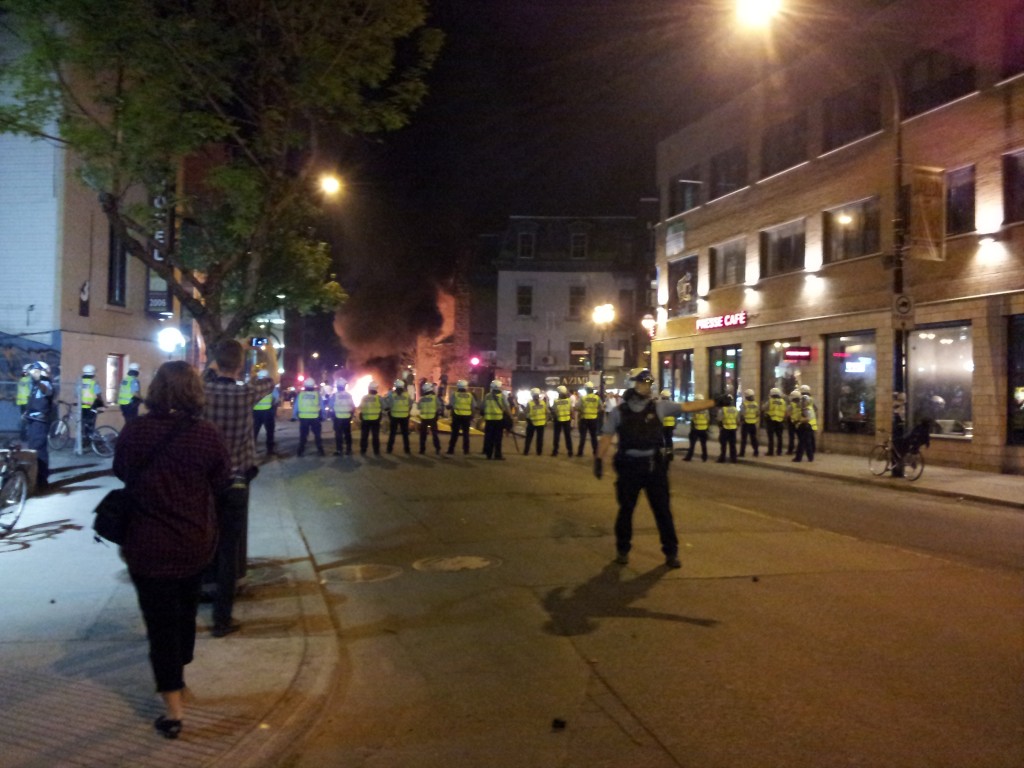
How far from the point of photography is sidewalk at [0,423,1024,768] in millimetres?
4434

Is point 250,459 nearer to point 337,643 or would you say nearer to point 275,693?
point 337,643

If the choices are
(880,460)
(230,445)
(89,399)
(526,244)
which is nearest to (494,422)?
(880,460)

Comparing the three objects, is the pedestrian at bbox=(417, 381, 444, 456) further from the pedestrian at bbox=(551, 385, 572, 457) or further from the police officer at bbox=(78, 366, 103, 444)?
the police officer at bbox=(78, 366, 103, 444)

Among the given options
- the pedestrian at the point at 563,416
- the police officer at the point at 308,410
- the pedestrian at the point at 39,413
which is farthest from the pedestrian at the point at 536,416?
the pedestrian at the point at 39,413

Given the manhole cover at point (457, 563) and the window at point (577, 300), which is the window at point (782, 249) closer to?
the manhole cover at point (457, 563)

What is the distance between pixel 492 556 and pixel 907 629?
403 centimetres

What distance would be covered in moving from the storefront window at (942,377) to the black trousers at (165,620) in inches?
693

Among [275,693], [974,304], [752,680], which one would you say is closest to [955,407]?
[974,304]

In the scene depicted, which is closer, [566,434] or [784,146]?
[566,434]

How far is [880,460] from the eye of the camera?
18.0 metres

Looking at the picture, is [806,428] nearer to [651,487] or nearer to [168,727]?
[651,487]

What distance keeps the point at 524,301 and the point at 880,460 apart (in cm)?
3575

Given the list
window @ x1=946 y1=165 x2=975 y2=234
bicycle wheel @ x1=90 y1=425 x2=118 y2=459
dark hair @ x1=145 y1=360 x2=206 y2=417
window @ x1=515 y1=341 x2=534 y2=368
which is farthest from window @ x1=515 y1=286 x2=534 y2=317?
dark hair @ x1=145 y1=360 x2=206 y2=417

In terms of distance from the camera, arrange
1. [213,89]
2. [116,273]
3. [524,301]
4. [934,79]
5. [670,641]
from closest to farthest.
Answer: [670,641] → [213,89] → [934,79] → [116,273] → [524,301]
